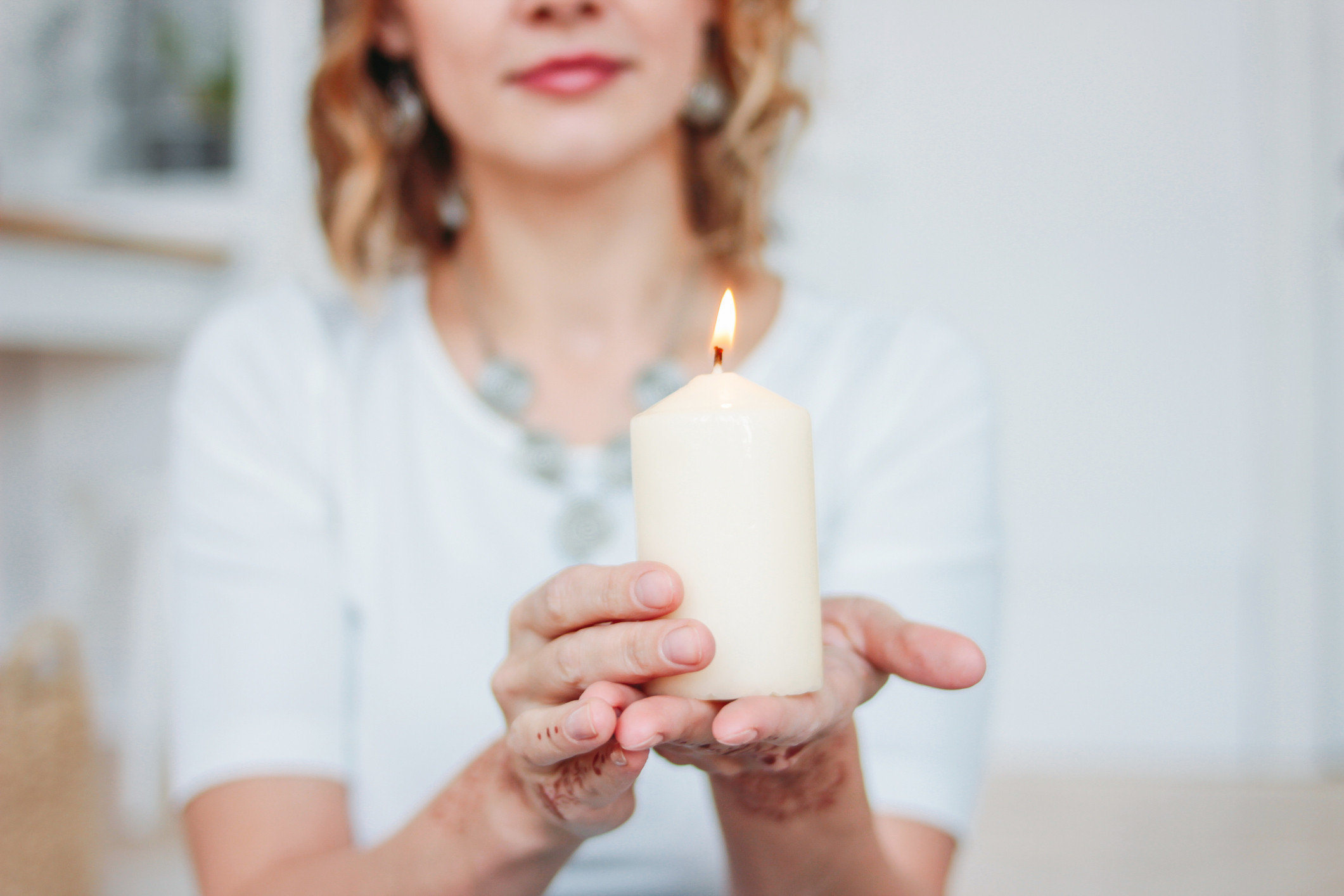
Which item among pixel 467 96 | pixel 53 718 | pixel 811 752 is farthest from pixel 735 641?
pixel 53 718

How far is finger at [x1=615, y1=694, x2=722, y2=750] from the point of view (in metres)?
0.46

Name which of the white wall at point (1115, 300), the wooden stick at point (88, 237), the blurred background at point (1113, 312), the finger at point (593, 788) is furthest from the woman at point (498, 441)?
the white wall at point (1115, 300)

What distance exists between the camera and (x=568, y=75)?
0.89 m

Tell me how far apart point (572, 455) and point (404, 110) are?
1.52 ft

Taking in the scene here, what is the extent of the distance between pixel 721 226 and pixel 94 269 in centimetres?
131

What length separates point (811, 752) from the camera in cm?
58

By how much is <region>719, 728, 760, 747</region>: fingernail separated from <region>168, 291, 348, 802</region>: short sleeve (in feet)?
1.69

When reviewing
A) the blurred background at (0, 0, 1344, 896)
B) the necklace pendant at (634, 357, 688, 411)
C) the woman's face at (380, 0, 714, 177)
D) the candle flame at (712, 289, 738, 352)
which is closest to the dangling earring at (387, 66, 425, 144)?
the woman's face at (380, 0, 714, 177)

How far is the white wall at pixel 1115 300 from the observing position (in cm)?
248

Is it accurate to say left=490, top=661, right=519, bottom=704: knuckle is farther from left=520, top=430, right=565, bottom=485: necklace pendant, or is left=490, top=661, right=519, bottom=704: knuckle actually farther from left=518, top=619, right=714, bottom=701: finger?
left=520, top=430, right=565, bottom=485: necklace pendant

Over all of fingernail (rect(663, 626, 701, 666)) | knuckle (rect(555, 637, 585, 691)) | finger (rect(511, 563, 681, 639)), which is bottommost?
knuckle (rect(555, 637, 585, 691))

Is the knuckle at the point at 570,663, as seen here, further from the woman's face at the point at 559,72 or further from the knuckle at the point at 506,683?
the woman's face at the point at 559,72

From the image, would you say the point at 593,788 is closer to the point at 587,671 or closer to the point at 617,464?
the point at 587,671

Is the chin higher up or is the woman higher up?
the chin
